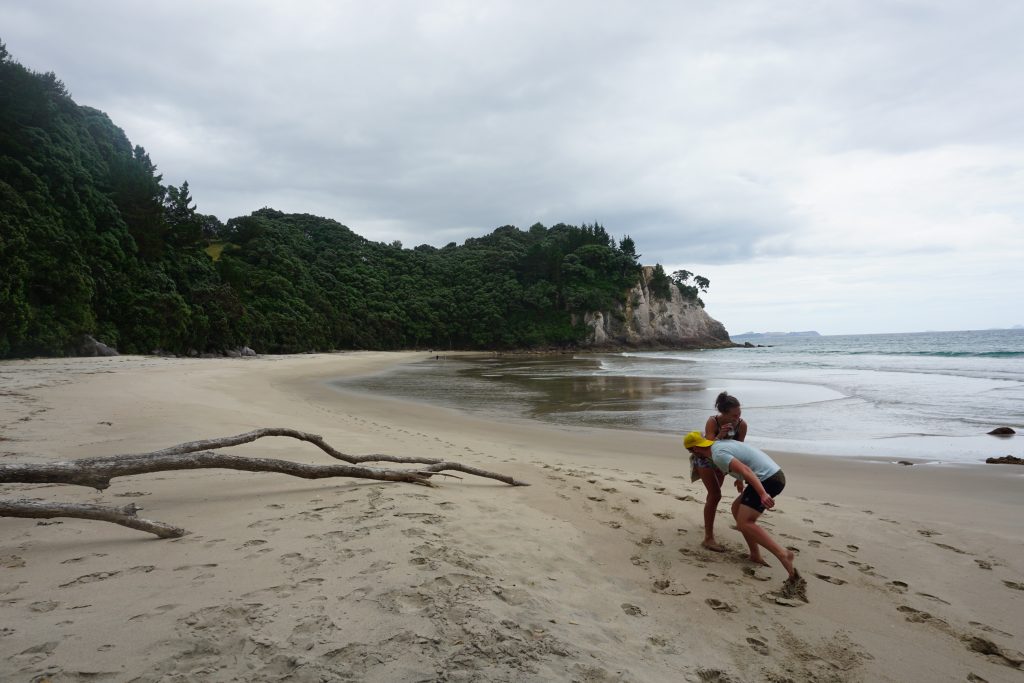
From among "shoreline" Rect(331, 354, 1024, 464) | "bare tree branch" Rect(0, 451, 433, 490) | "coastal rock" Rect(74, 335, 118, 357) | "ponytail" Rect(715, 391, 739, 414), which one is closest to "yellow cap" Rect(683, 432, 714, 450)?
"ponytail" Rect(715, 391, 739, 414)

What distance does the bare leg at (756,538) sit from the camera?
357 cm

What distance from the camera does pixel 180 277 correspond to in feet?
114

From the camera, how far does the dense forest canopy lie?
2295 cm

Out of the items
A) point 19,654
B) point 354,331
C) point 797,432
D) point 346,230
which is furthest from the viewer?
point 346,230

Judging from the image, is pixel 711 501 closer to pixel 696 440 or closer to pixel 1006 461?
pixel 696 440

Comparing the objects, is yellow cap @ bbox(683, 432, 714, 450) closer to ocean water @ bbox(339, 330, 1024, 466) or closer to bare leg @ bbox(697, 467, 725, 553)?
bare leg @ bbox(697, 467, 725, 553)

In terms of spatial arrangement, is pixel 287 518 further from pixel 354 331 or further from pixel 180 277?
pixel 354 331

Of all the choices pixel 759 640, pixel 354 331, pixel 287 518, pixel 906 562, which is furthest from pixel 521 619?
pixel 354 331

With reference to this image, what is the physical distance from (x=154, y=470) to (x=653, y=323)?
7431 cm

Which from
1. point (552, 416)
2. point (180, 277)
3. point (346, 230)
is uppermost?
point (346, 230)

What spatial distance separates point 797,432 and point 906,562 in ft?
23.7

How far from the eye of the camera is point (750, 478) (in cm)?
364

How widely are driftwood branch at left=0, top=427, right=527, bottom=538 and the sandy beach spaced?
0.17m

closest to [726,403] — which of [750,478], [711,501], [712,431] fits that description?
[712,431]
